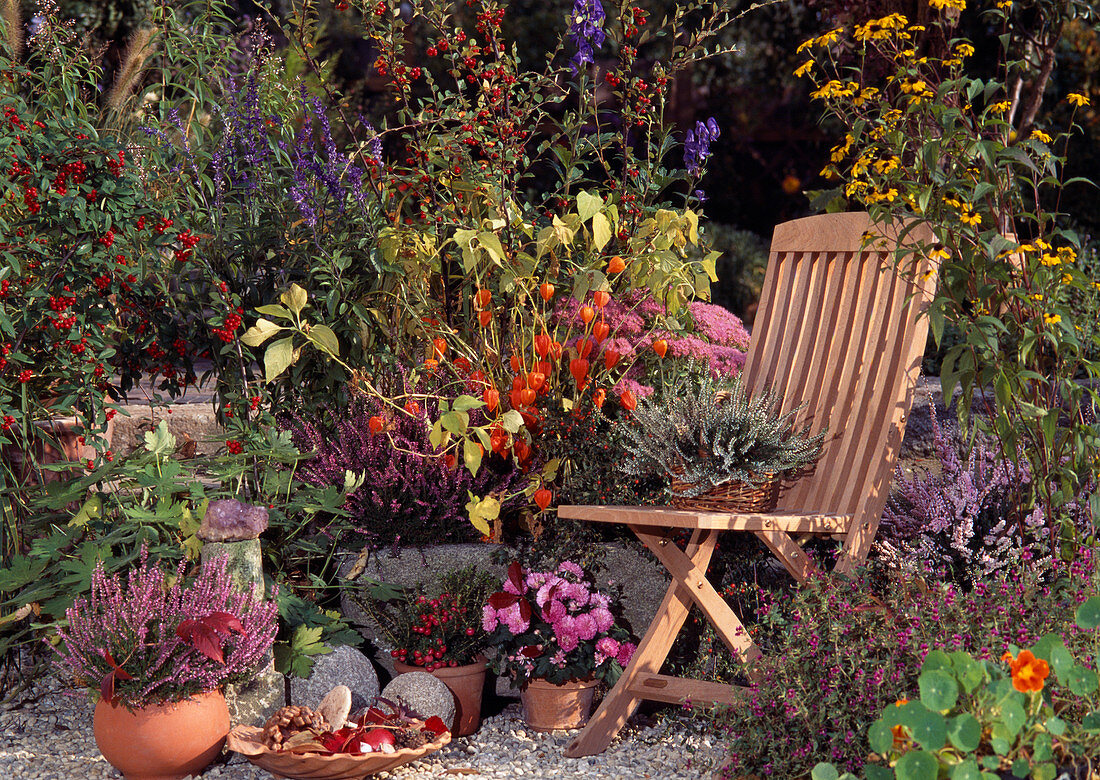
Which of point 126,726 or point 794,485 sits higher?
point 794,485

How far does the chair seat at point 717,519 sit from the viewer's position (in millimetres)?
2621

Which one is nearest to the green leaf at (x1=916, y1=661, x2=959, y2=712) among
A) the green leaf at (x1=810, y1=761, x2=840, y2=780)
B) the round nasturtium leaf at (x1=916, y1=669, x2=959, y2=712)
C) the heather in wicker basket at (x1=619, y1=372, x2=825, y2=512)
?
the round nasturtium leaf at (x1=916, y1=669, x2=959, y2=712)

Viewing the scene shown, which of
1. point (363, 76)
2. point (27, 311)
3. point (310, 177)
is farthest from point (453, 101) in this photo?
point (363, 76)

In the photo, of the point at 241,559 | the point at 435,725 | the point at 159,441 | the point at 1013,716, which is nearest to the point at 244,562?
the point at 241,559

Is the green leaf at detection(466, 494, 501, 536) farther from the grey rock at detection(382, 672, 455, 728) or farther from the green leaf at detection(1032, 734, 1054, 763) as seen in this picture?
the green leaf at detection(1032, 734, 1054, 763)

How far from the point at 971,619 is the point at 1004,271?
0.87 m

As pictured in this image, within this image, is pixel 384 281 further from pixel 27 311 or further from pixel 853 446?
pixel 853 446

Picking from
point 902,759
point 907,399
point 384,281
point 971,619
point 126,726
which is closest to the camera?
point 902,759

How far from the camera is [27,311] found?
3010 mm

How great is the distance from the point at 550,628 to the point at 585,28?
1798 millimetres

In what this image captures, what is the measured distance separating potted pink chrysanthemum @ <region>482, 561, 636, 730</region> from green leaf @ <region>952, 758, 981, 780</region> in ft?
4.40

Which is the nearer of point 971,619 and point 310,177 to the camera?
point 971,619

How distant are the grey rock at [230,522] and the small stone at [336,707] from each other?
475 mm

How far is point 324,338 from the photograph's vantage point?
3.21 m
